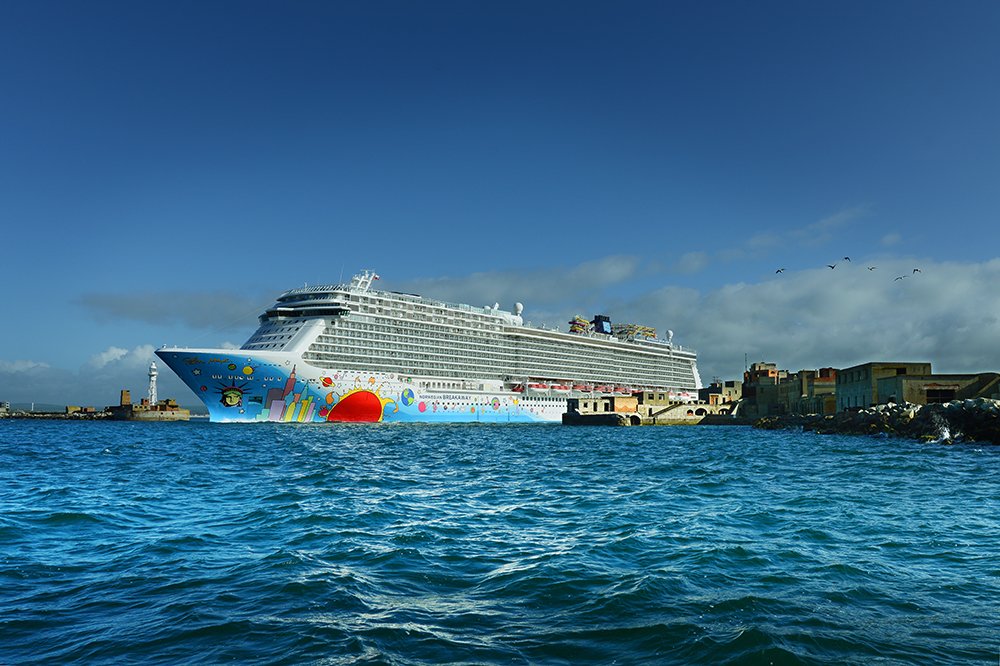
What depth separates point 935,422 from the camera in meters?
47.8

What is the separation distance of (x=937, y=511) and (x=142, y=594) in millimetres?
16535

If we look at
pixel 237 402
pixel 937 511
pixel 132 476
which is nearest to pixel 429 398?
pixel 237 402

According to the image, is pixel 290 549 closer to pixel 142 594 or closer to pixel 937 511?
pixel 142 594

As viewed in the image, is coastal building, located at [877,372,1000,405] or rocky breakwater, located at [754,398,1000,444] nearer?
rocky breakwater, located at [754,398,1000,444]

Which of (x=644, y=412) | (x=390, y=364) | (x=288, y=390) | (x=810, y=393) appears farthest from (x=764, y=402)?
(x=288, y=390)

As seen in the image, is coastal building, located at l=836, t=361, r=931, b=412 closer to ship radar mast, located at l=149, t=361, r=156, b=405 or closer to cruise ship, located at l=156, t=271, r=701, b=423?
cruise ship, located at l=156, t=271, r=701, b=423

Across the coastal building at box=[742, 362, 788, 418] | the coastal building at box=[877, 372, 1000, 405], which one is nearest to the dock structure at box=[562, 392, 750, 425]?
the coastal building at box=[742, 362, 788, 418]

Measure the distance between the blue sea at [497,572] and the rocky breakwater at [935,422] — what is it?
29286mm

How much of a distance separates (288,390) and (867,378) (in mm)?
63981

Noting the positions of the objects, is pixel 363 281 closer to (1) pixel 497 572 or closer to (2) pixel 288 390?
(2) pixel 288 390

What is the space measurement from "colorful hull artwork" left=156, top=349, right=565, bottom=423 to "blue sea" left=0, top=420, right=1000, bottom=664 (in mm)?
47126

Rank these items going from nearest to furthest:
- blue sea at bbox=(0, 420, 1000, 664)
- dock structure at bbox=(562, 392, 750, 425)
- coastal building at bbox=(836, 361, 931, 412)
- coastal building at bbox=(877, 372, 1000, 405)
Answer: blue sea at bbox=(0, 420, 1000, 664), coastal building at bbox=(877, 372, 1000, 405), coastal building at bbox=(836, 361, 931, 412), dock structure at bbox=(562, 392, 750, 425)

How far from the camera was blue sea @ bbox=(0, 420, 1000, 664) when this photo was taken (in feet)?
22.9


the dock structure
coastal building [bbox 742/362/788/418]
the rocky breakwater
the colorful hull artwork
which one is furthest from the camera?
coastal building [bbox 742/362/788/418]
